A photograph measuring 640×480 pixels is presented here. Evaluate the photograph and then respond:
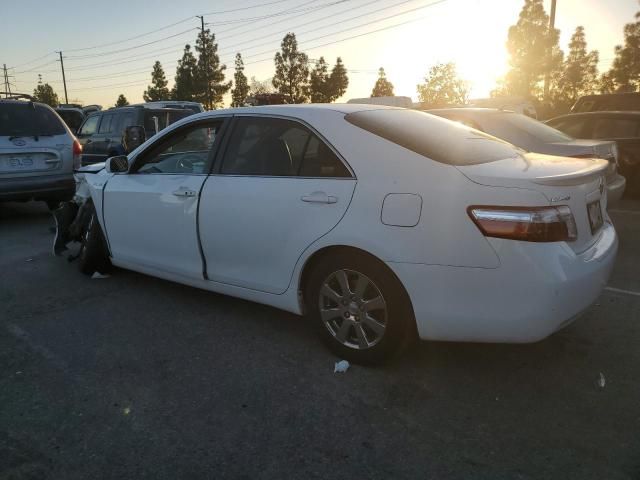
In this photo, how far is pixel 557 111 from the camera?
1658 inches

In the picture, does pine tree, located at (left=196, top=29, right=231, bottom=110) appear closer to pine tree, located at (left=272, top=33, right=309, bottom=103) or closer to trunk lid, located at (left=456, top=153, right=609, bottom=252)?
pine tree, located at (left=272, top=33, right=309, bottom=103)

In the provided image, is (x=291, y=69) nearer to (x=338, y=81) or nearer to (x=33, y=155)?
(x=338, y=81)

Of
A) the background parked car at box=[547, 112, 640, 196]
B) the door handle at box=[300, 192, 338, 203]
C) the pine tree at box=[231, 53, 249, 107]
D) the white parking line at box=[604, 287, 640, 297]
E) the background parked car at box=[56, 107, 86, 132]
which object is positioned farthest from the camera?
the pine tree at box=[231, 53, 249, 107]

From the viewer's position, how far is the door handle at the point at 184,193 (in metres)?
3.89

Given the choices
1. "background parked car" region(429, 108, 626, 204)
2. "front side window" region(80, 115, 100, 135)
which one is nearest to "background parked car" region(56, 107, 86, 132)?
"front side window" region(80, 115, 100, 135)

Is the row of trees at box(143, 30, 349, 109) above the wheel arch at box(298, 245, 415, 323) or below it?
above

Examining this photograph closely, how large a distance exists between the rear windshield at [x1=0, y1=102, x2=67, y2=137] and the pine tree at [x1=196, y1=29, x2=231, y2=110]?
5225 centimetres

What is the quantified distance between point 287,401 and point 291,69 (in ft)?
214

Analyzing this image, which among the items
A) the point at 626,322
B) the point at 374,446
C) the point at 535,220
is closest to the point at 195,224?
the point at 374,446

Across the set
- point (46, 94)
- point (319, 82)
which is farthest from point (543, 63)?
point (46, 94)

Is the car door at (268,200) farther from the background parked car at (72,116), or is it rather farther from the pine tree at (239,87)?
the pine tree at (239,87)

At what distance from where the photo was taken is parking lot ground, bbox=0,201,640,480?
240 centimetres

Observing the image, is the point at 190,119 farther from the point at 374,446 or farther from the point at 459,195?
the point at 374,446

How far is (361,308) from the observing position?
10.3 feet
